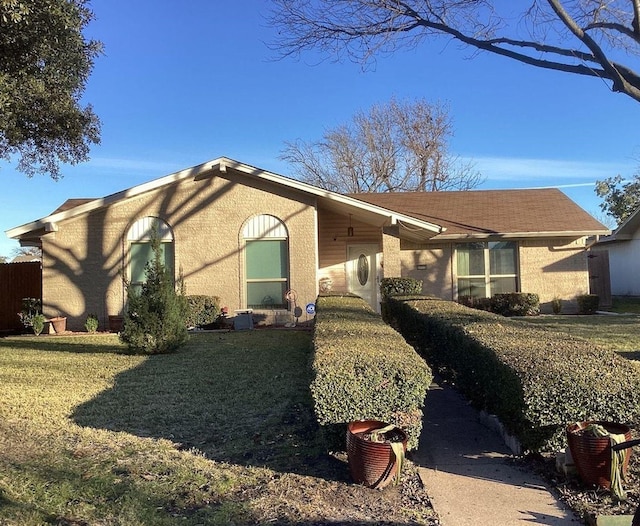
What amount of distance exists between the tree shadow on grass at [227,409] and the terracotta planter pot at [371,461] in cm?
26

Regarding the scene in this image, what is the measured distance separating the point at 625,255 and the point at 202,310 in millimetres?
20970

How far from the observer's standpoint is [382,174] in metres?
36.2

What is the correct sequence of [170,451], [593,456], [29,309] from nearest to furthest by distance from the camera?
[593,456], [170,451], [29,309]

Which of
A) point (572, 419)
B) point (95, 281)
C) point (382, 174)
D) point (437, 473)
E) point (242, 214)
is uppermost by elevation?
point (382, 174)

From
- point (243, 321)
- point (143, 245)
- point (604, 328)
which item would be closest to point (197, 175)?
point (143, 245)

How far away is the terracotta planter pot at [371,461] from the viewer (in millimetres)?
4117

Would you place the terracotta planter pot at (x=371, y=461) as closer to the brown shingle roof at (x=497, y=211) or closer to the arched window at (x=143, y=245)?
the arched window at (x=143, y=245)

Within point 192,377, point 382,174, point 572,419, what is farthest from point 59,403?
point 382,174

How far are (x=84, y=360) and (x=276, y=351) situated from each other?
3.67 m

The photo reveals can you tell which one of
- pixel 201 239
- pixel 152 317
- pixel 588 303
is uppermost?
pixel 201 239

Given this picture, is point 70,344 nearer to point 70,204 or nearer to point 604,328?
point 70,204

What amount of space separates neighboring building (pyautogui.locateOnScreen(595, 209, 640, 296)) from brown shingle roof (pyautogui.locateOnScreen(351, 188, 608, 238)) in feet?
20.0

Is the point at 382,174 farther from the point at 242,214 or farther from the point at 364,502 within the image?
the point at 364,502

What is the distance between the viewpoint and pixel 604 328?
523 inches
